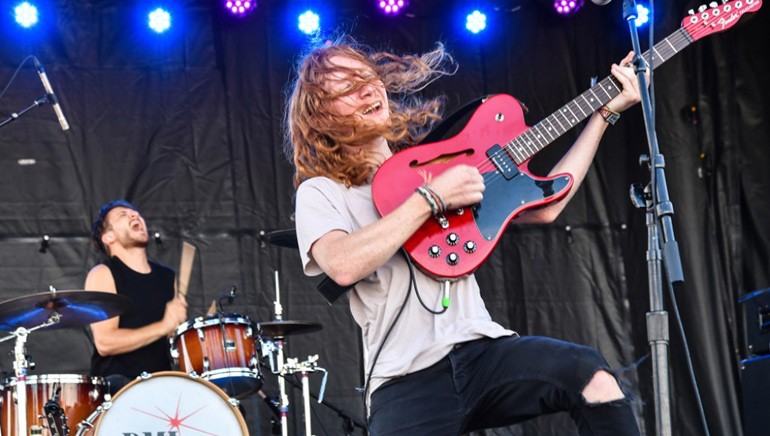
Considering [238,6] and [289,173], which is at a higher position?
[238,6]

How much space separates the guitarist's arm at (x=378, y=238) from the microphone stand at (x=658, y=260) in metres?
0.47

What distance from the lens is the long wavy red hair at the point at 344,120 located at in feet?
9.47

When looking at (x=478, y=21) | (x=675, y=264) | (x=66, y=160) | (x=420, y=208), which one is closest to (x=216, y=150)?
(x=66, y=160)

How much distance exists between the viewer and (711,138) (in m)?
6.27

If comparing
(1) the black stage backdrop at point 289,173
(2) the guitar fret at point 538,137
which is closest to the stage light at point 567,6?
(1) the black stage backdrop at point 289,173

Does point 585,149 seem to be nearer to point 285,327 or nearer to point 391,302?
point 391,302

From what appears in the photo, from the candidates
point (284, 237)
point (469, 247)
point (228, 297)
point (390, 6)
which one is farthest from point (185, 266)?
point (469, 247)

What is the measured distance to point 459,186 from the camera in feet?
8.86

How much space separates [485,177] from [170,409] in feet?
8.67

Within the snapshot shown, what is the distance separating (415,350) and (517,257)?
3.78 meters

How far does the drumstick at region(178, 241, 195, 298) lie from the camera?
5.98 meters

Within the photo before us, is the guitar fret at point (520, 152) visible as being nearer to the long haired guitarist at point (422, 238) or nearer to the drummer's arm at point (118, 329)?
the long haired guitarist at point (422, 238)

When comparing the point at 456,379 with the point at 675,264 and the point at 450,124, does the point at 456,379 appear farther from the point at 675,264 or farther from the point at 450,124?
the point at 450,124

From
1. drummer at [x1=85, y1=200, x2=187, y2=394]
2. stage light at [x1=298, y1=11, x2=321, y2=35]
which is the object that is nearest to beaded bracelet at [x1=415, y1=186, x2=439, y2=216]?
drummer at [x1=85, y1=200, x2=187, y2=394]
